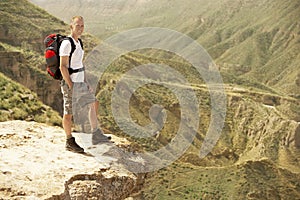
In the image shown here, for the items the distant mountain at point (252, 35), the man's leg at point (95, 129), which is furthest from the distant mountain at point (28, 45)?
the distant mountain at point (252, 35)

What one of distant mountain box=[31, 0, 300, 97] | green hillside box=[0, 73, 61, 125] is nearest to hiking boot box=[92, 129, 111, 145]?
green hillside box=[0, 73, 61, 125]

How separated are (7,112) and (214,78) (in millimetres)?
40651

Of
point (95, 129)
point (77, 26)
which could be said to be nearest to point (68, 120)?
point (95, 129)

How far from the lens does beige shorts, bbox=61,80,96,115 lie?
5703 millimetres

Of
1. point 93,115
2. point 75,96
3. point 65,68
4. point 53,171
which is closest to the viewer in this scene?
point 53,171

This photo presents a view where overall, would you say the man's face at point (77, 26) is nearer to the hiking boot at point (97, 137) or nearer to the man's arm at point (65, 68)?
the man's arm at point (65, 68)

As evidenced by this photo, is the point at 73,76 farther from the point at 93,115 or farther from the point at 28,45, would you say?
the point at 28,45

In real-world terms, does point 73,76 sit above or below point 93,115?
above

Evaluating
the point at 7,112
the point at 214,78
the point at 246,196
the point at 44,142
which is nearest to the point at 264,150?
the point at 214,78

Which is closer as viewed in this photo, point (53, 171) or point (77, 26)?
point (53, 171)

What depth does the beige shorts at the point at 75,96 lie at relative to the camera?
5.70 meters

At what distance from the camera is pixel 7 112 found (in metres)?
9.80

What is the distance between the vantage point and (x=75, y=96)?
5.71m

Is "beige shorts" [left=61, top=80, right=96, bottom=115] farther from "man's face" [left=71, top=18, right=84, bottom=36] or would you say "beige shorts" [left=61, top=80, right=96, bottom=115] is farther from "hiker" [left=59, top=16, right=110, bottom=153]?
"man's face" [left=71, top=18, right=84, bottom=36]
